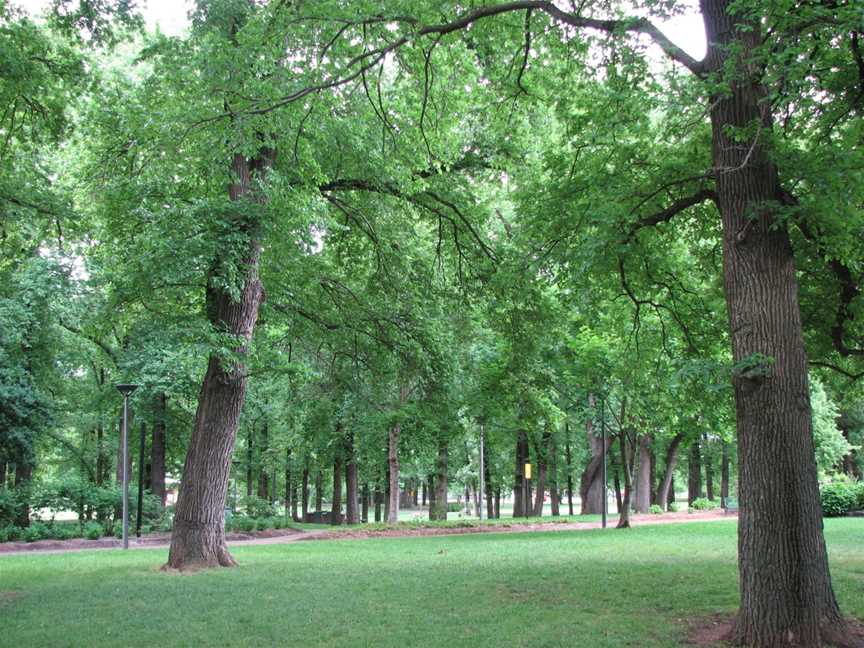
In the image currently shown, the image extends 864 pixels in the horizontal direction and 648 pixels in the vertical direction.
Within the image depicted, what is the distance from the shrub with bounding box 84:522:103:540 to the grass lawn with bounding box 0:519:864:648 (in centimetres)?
614

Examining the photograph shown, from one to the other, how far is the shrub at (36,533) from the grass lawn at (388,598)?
585 cm

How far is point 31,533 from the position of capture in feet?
71.1

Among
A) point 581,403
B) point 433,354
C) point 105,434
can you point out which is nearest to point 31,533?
point 433,354

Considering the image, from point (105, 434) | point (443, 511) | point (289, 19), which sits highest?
point (289, 19)

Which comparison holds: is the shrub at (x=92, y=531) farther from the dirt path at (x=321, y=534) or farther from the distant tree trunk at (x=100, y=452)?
the distant tree trunk at (x=100, y=452)

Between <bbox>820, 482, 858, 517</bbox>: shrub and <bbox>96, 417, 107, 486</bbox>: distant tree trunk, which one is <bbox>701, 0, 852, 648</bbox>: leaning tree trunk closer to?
<bbox>820, 482, 858, 517</bbox>: shrub

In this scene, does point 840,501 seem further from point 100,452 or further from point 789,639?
point 100,452

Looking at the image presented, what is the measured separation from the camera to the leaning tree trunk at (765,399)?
23.0ft

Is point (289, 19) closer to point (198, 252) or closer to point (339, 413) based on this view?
point (198, 252)

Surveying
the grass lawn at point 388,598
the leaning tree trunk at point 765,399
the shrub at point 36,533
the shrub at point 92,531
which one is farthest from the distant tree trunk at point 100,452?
the leaning tree trunk at point 765,399

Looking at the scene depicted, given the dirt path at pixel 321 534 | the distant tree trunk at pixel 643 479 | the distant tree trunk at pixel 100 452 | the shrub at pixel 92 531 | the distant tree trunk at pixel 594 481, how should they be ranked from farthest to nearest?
the distant tree trunk at pixel 100 452 → the distant tree trunk at pixel 643 479 → the distant tree trunk at pixel 594 481 → the shrub at pixel 92 531 → the dirt path at pixel 321 534

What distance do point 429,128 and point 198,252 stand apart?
4.11 metres

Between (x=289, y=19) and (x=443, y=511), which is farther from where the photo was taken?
(x=443, y=511)

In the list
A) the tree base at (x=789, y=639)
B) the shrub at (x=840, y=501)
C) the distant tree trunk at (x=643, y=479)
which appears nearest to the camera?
the tree base at (x=789, y=639)
